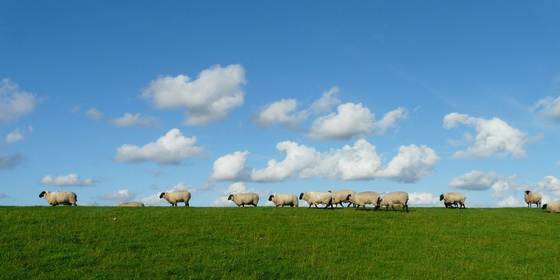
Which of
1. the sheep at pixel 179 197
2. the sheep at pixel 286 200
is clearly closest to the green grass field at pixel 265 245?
the sheep at pixel 286 200

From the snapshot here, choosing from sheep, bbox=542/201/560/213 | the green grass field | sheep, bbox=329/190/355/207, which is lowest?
the green grass field

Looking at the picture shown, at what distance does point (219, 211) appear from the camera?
40688 millimetres

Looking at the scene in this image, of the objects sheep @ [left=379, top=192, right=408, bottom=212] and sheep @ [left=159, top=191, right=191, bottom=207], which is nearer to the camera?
sheep @ [left=379, top=192, right=408, bottom=212]

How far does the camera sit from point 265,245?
30.9m

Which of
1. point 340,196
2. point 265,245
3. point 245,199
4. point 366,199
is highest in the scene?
point 340,196

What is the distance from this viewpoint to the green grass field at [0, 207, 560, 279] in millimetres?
26781

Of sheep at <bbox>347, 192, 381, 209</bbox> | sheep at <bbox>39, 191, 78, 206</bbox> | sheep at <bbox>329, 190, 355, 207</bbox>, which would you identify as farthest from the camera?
sheep at <bbox>39, 191, 78, 206</bbox>

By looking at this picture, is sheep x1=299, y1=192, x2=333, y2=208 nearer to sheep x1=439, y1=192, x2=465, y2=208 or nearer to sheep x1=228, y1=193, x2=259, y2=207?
sheep x1=228, y1=193, x2=259, y2=207

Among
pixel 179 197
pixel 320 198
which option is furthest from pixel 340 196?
pixel 179 197

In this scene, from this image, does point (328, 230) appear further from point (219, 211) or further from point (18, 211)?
point (18, 211)

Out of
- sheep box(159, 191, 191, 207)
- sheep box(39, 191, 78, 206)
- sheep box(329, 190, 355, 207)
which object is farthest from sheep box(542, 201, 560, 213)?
sheep box(39, 191, 78, 206)

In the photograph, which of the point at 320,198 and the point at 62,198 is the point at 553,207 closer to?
the point at 320,198

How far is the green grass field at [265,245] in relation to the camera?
87.9ft

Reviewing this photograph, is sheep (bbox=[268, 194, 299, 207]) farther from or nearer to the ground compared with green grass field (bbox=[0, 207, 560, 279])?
farther from the ground
